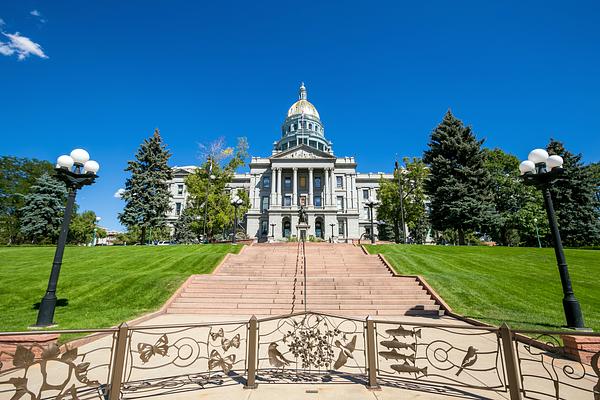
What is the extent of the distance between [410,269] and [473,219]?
17638mm

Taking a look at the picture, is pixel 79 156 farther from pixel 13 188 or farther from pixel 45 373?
pixel 13 188

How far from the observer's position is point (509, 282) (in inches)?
514

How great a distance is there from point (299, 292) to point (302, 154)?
4481 cm

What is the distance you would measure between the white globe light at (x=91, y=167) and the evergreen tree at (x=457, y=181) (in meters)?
29.8

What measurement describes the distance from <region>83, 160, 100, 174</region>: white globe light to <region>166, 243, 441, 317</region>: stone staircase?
235 inches

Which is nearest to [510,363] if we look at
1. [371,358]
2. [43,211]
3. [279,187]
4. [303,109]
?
[371,358]

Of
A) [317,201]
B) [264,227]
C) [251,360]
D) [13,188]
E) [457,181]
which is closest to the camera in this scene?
[251,360]

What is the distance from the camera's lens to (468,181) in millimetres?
30672

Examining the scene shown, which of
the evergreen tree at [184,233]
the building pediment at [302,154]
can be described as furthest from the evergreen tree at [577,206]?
the evergreen tree at [184,233]

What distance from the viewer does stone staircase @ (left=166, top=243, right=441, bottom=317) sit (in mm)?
11422

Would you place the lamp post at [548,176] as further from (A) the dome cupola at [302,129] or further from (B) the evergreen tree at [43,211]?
(A) the dome cupola at [302,129]

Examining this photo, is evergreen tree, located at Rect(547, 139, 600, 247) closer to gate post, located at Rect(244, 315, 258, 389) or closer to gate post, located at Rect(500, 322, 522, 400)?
→ gate post, located at Rect(500, 322, 522, 400)

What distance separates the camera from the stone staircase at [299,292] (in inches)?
450

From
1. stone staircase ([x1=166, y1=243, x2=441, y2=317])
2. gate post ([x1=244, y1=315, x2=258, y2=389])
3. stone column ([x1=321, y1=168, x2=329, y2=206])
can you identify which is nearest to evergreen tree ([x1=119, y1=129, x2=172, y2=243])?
stone staircase ([x1=166, y1=243, x2=441, y2=317])
